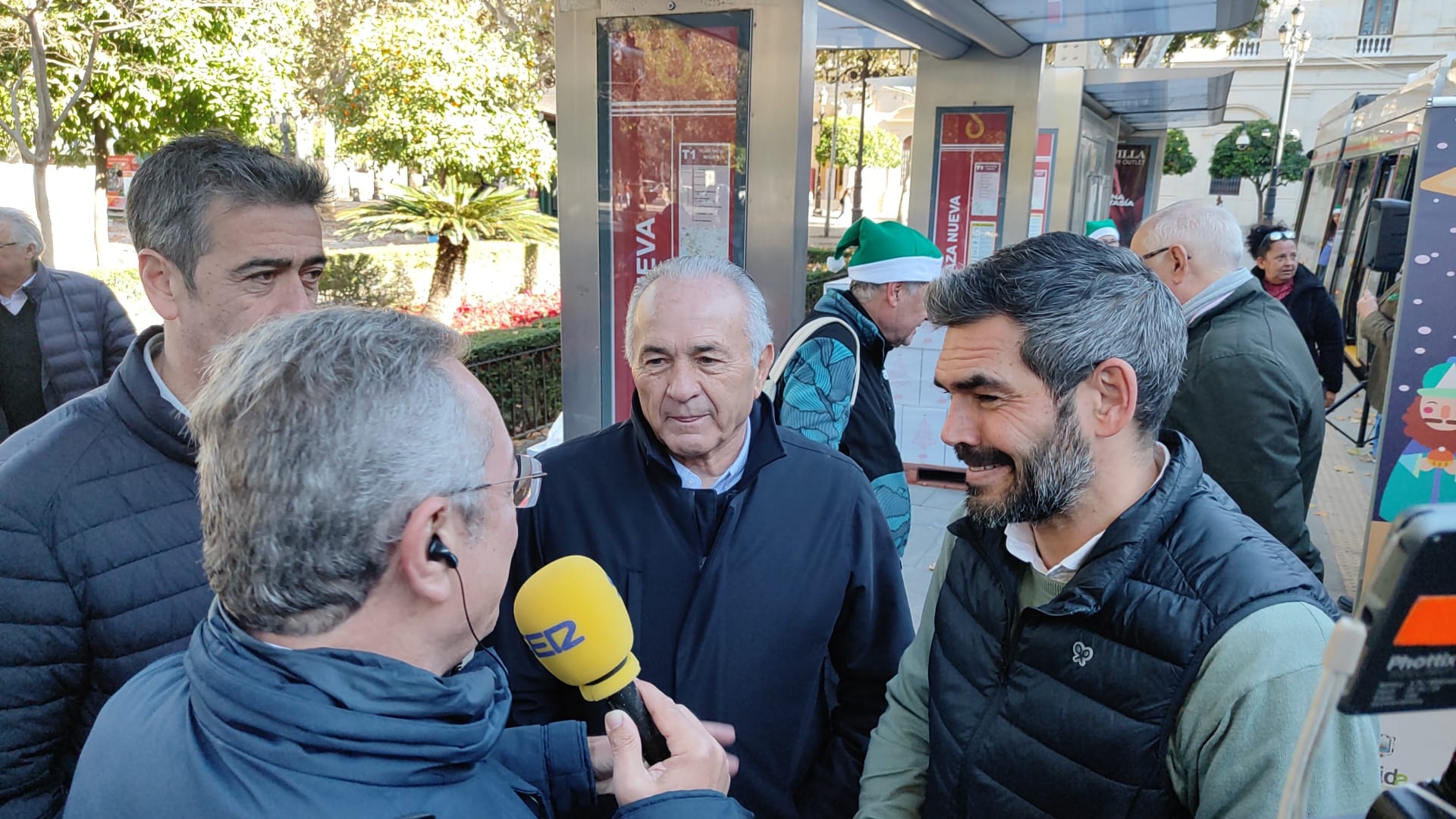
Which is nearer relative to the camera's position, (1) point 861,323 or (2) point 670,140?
(1) point 861,323

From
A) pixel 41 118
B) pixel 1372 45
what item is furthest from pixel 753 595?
pixel 1372 45

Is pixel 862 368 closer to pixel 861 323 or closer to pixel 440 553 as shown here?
pixel 861 323

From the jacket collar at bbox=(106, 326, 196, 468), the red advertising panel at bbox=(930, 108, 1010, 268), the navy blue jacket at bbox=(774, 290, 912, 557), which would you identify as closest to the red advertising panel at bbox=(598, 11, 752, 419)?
the navy blue jacket at bbox=(774, 290, 912, 557)

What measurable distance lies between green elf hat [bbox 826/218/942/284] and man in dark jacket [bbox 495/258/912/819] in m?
1.39

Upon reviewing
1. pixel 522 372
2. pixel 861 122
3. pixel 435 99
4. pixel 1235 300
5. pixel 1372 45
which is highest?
pixel 1372 45

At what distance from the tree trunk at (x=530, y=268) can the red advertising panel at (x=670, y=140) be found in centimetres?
746

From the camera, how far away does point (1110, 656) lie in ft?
4.62

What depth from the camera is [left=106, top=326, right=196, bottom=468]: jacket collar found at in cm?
172

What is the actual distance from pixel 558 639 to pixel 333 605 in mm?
399

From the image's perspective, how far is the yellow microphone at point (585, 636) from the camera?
54.0 inches

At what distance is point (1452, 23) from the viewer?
3538cm

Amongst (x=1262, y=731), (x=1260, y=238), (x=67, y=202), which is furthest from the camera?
(x=67, y=202)

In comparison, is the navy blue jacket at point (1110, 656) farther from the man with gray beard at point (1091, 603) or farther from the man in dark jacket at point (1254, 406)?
the man in dark jacket at point (1254, 406)

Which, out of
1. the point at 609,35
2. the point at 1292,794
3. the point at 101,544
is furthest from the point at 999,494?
the point at 609,35
